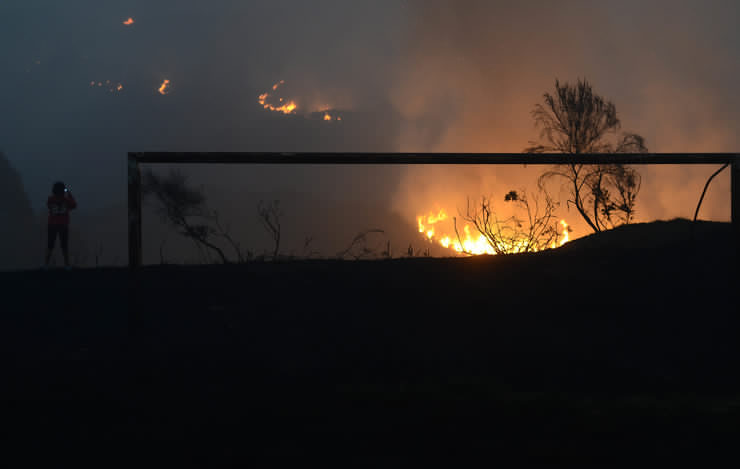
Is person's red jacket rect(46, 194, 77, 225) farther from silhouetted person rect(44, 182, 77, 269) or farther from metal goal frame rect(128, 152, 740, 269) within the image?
metal goal frame rect(128, 152, 740, 269)

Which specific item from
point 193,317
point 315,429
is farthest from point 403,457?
point 193,317

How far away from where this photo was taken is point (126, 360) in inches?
158

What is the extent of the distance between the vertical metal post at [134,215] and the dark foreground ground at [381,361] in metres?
0.21

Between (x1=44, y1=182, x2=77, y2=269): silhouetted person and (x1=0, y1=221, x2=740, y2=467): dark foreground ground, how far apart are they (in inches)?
74.9

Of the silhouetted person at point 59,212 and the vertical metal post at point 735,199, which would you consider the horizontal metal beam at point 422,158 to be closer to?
the vertical metal post at point 735,199

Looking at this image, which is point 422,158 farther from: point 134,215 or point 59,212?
point 59,212

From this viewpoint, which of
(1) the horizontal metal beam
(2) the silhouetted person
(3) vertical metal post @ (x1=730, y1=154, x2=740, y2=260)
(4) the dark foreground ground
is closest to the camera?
(4) the dark foreground ground

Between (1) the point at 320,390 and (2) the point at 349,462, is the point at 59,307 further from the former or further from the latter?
(2) the point at 349,462

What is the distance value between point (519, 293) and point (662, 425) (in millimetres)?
2702

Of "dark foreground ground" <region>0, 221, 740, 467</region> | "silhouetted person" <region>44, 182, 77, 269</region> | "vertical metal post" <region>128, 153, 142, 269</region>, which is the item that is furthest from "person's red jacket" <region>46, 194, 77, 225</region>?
"vertical metal post" <region>128, 153, 142, 269</region>

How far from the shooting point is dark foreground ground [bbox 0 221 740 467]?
2.54m

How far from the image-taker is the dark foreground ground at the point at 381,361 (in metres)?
2.54

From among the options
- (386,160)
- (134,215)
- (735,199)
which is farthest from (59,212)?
(735,199)

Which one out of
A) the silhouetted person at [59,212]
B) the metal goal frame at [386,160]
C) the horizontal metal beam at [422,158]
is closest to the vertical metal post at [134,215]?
the metal goal frame at [386,160]
